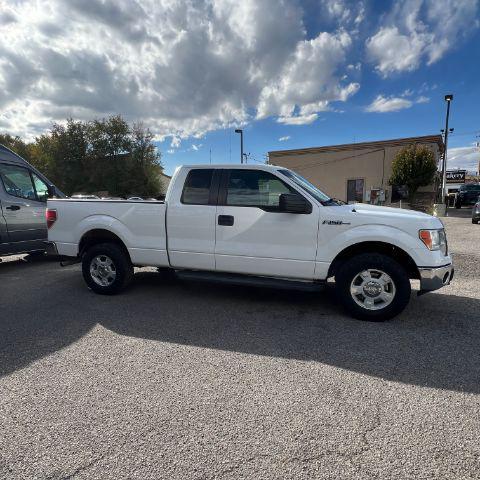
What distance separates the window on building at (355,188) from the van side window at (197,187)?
25546 mm

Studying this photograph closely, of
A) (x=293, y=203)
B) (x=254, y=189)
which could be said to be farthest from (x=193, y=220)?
(x=293, y=203)

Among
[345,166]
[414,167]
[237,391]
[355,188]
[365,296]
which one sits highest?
[345,166]

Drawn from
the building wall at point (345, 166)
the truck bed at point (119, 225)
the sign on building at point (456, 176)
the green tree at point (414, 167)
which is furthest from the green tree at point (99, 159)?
the sign on building at point (456, 176)

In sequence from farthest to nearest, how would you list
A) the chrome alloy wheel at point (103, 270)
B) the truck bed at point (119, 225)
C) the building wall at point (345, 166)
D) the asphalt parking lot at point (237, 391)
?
1. the building wall at point (345, 166)
2. the chrome alloy wheel at point (103, 270)
3. the truck bed at point (119, 225)
4. the asphalt parking lot at point (237, 391)

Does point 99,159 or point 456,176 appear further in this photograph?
point 456,176

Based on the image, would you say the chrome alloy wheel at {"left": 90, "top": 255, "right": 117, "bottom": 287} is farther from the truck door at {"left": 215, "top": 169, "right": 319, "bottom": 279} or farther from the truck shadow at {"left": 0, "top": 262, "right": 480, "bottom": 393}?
the truck door at {"left": 215, "top": 169, "right": 319, "bottom": 279}

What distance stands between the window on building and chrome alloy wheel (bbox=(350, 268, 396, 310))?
25552mm

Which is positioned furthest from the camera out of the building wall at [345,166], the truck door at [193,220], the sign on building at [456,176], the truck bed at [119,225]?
the sign on building at [456,176]

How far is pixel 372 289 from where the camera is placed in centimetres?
402

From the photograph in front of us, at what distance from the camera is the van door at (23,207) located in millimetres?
7082

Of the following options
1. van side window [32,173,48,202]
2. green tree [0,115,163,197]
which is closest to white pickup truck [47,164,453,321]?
van side window [32,173,48,202]

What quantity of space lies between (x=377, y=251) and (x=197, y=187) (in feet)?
8.24

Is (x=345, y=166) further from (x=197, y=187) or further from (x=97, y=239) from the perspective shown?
(x=97, y=239)

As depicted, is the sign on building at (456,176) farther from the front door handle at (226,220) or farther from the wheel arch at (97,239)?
the wheel arch at (97,239)
